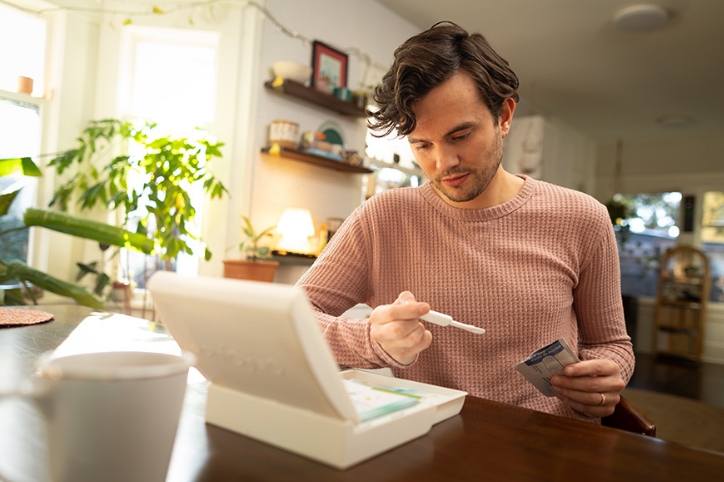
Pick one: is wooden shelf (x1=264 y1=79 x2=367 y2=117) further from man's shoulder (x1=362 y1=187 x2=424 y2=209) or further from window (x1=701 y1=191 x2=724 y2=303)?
window (x1=701 y1=191 x2=724 y2=303)

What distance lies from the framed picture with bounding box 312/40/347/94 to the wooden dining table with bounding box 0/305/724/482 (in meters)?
3.07

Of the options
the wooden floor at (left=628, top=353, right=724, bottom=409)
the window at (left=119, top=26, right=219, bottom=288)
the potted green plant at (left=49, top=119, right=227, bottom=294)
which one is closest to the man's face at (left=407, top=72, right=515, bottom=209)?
the potted green plant at (left=49, top=119, right=227, bottom=294)

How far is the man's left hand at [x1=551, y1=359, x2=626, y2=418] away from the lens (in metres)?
0.91

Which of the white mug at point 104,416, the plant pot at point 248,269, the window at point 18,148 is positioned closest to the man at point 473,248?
the white mug at point 104,416

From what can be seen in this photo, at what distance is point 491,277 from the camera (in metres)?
1.16

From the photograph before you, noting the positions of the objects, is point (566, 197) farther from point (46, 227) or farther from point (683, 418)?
point (683, 418)

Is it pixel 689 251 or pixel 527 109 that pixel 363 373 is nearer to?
pixel 527 109

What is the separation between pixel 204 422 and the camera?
1.97ft

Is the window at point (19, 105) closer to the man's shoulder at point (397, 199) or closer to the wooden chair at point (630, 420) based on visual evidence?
the man's shoulder at point (397, 199)

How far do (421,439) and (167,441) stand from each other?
276 millimetres

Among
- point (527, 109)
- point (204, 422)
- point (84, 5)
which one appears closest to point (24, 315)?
point (204, 422)

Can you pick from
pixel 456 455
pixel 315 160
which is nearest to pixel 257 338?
pixel 456 455

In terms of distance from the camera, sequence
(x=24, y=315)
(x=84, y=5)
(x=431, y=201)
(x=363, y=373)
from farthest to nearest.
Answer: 1. (x=84, y=5)
2. (x=431, y=201)
3. (x=24, y=315)
4. (x=363, y=373)

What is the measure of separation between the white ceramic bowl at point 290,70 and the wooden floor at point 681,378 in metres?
4.11
